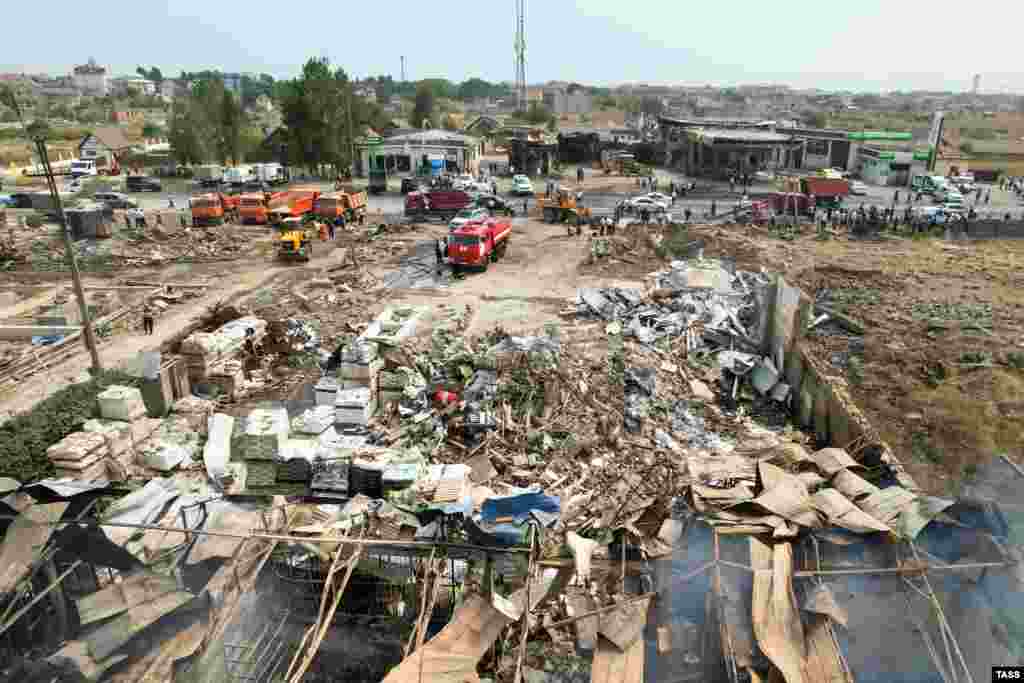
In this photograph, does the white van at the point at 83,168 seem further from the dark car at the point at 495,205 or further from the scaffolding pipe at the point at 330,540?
the scaffolding pipe at the point at 330,540

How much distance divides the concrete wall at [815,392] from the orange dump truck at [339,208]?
849 inches

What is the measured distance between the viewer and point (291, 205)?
31875mm

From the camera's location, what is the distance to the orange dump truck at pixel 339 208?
104 feet

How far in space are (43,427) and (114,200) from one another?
30647 millimetres

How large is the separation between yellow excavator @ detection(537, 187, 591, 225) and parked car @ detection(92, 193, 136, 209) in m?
22.7

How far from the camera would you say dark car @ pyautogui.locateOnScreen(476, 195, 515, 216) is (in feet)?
114

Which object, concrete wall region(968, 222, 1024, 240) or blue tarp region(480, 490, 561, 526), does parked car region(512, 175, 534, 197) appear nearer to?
concrete wall region(968, 222, 1024, 240)

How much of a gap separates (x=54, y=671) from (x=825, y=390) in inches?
532

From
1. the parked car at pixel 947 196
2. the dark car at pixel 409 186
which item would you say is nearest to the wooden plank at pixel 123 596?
the dark car at pixel 409 186

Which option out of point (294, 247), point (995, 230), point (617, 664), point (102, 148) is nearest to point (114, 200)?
point (294, 247)

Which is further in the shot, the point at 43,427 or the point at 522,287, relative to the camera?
the point at 522,287

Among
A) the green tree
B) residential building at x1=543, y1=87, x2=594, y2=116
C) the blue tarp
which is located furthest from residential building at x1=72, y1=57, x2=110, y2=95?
the blue tarp

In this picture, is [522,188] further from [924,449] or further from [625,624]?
[625,624]

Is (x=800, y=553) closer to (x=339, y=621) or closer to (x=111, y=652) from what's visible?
(x=339, y=621)
